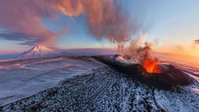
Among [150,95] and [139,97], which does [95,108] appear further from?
[150,95]

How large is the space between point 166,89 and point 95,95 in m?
12.2

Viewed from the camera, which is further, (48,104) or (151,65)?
(151,65)

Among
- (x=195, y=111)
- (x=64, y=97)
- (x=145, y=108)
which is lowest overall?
(x=195, y=111)

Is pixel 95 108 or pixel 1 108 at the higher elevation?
pixel 1 108

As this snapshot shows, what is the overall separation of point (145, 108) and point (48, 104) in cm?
1077

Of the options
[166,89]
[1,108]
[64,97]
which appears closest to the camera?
[1,108]

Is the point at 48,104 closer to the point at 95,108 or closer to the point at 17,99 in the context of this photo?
the point at 17,99

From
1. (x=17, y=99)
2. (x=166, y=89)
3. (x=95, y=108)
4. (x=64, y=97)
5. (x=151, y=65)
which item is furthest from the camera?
(x=151, y=65)

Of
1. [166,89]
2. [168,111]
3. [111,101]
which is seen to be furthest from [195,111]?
[111,101]

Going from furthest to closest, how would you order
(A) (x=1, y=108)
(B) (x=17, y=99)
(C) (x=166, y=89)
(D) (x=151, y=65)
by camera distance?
1. (D) (x=151, y=65)
2. (C) (x=166, y=89)
3. (B) (x=17, y=99)
4. (A) (x=1, y=108)

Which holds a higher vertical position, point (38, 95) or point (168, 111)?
point (38, 95)

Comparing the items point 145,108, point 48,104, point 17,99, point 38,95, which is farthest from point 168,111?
point 17,99

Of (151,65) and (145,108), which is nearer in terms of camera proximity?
(145,108)

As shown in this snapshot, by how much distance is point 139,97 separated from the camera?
9.87 meters
